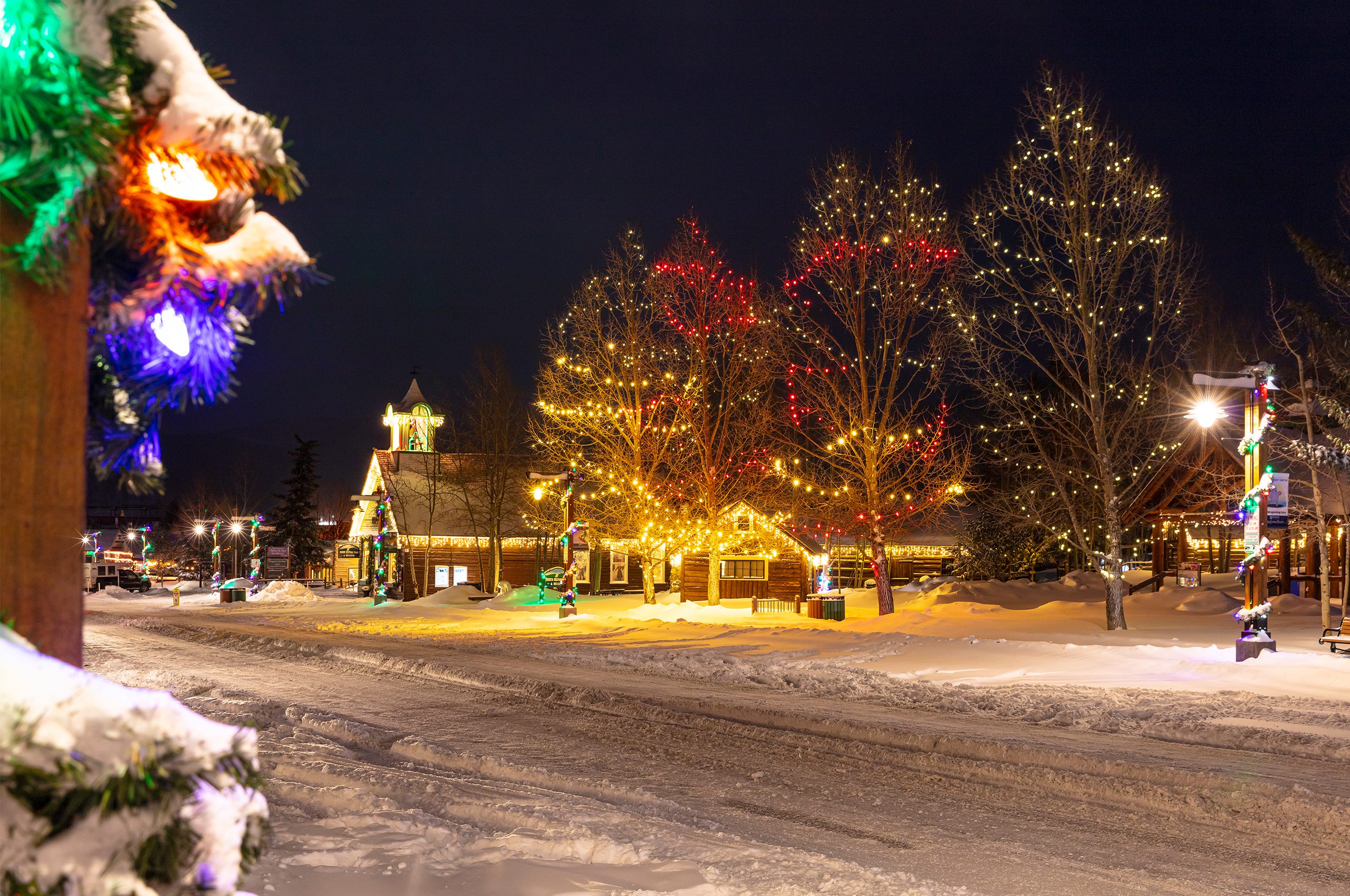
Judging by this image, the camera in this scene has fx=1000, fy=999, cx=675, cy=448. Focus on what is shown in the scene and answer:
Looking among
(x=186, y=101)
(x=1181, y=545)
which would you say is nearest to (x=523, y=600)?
(x=1181, y=545)

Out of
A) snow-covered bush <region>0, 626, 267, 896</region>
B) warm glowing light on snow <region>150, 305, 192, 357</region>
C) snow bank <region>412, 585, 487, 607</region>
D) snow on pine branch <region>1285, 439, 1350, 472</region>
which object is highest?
snow on pine branch <region>1285, 439, 1350, 472</region>

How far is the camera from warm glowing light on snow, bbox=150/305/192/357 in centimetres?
289

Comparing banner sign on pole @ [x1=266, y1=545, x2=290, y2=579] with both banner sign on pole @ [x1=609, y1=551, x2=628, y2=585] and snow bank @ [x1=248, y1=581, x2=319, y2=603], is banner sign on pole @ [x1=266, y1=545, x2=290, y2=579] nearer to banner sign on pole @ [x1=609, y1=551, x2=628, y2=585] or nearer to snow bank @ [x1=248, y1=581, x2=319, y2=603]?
snow bank @ [x1=248, y1=581, x2=319, y2=603]

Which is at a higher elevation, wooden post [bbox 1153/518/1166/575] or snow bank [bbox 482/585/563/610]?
wooden post [bbox 1153/518/1166/575]

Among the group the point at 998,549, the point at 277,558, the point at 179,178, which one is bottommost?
the point at 277,558

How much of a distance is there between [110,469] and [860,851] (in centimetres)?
585

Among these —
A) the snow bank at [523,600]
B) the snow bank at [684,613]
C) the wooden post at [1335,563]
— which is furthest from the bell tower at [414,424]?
the wooden post at [1335,563]

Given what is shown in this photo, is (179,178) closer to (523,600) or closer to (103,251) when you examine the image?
(103,251)

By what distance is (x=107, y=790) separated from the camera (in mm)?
1952

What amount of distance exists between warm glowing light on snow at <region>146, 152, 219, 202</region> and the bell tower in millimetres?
61423

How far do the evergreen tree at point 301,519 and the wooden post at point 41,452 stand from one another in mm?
73719

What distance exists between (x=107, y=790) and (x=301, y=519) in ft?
251

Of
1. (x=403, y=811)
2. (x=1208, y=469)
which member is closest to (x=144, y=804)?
(x=403, y=811)

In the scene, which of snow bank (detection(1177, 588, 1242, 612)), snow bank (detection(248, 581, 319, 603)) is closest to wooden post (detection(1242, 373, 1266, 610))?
snow bank (detection(1177, 588, 1242, 612))
